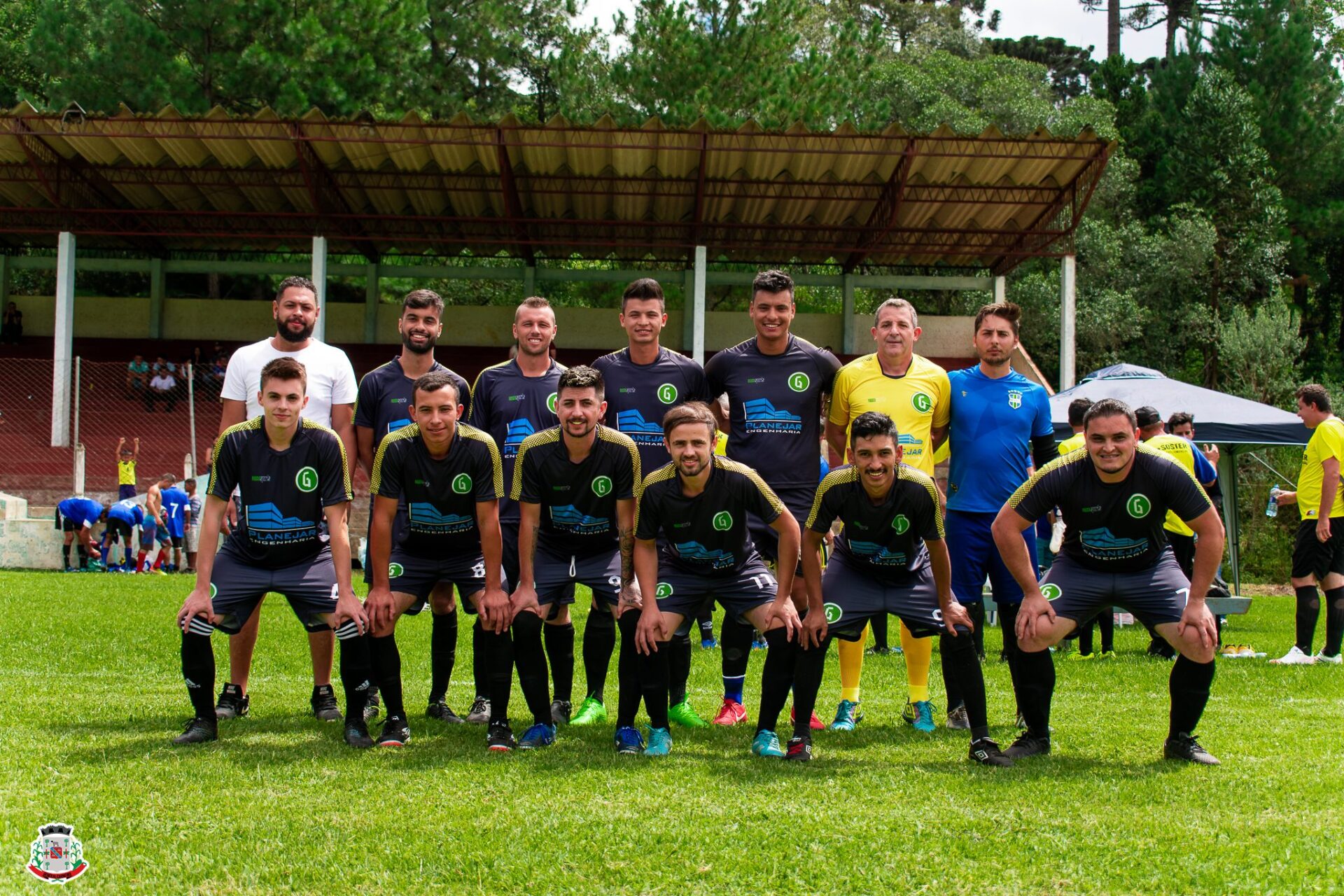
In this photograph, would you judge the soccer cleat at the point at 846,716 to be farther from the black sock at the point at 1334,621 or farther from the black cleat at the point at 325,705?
the black sock at the point at 1334,621

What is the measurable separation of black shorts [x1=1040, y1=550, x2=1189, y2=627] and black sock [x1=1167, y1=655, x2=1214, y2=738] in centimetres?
23

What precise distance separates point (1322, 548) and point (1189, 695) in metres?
4.49

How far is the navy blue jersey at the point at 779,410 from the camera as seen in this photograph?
6449 millimetres

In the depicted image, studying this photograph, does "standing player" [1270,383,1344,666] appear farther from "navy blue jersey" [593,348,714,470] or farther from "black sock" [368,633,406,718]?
"black sock" [368,633,406,718]

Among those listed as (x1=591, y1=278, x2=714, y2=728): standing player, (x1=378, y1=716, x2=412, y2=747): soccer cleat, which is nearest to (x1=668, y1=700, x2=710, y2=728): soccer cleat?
(x1=591, y1=278, x2=714, y2=728): standing player

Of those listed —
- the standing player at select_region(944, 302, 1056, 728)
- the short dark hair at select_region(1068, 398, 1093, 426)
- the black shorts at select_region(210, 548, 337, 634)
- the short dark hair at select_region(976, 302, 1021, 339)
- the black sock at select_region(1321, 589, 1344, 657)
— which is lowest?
the black sock at select_region(1321, 589, 1344, 657)

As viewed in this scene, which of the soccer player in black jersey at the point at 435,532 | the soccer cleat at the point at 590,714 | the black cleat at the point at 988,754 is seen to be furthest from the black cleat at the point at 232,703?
the black cleat at the point at 988,754

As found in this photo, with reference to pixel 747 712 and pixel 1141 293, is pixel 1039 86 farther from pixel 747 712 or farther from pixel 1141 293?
pixel 747 712

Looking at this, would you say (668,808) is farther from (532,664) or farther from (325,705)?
(325,705)

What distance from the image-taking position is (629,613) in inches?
226

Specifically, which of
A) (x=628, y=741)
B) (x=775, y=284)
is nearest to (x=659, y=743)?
(x=628, y=741)

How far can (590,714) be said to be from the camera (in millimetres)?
6371

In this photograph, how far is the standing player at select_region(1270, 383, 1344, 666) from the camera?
8930mm

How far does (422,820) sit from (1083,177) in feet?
75.6
